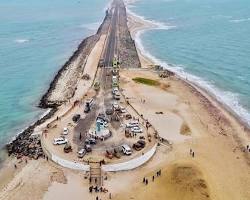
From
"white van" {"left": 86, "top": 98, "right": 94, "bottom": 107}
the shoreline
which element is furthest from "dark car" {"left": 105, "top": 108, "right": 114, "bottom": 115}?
the shoreline

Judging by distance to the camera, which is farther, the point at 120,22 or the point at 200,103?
the point at 120,22

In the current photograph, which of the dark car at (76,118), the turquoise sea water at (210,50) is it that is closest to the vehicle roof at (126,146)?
the dark car at (76,118)

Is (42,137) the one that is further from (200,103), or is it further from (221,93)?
(221,93)

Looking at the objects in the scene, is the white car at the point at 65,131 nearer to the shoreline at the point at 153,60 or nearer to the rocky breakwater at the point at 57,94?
the rocky breakwater at the point at 57,94

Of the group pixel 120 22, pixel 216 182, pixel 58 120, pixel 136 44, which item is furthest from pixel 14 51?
pixel 216 182

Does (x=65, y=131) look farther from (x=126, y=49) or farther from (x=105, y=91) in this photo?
(x=126, y=49)

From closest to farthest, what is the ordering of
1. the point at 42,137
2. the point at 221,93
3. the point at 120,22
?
the point at 42,137 < the point at 221,93 < the point at 120,22

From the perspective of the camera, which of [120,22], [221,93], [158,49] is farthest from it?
[120,22]
